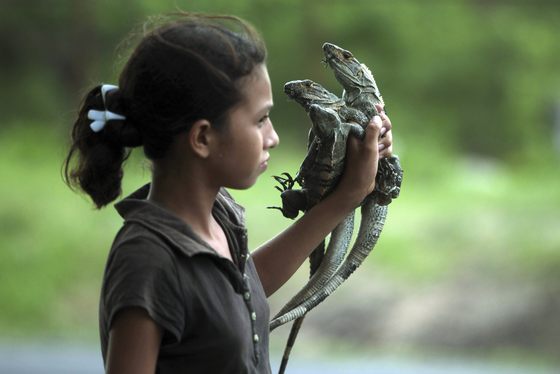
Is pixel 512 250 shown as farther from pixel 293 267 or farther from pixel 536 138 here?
pixel 293 267

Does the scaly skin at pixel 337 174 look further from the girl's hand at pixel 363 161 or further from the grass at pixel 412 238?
the grass at pixel 412 238

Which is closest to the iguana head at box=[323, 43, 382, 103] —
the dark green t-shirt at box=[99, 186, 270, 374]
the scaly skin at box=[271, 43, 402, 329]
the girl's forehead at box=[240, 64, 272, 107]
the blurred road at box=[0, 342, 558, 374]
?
the scaly skin at box=[271, 43, 402, 329]

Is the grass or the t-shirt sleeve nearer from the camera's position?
the t-shirt sleeve

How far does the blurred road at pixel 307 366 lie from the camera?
4008 mm

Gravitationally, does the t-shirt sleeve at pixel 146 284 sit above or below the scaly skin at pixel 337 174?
below

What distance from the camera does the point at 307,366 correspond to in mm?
4066

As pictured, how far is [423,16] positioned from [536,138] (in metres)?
0.73

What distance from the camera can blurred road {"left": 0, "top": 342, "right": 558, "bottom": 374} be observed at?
401cm

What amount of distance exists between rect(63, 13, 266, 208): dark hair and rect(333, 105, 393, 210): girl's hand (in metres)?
0.14

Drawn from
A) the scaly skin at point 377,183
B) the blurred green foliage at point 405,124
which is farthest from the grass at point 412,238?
the scaly skin at point 377,183

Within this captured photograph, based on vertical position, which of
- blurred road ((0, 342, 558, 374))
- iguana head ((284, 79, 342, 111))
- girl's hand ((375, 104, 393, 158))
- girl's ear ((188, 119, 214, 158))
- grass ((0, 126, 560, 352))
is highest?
grass ((0, 126, 560, 352))

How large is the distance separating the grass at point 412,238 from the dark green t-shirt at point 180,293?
322 cm

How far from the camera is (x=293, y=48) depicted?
434 cm

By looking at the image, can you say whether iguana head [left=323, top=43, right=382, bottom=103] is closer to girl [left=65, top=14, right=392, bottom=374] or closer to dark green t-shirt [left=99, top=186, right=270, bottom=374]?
girl [left=65, top=14, right=392, bottom=374]
